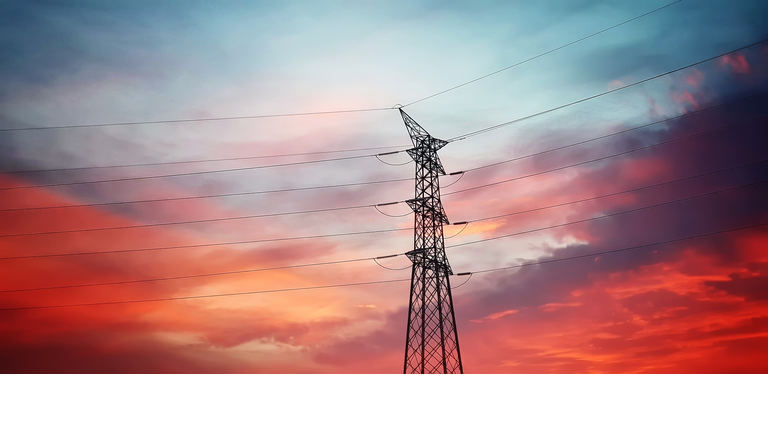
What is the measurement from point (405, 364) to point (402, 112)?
14.2m

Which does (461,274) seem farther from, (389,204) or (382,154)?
(382,154)

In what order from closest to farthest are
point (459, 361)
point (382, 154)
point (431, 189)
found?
point (459, 361) < point (431, 189) < point (382, 154)

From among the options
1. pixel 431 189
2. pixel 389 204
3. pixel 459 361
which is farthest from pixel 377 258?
pixel 459 361

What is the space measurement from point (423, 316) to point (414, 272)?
7.80ft

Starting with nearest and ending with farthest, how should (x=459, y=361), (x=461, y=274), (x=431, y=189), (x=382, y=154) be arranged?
1. (x=459, y=361)
2. (x=431, y=189)
3. (x=461, y=274)
4. (x=382, y=154)

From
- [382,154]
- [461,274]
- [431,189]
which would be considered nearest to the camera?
[431,189]

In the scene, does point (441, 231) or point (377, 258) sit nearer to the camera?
point (441, 231)

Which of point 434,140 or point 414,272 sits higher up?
point 434,140

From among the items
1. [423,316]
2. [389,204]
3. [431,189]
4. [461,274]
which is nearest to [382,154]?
[389,204]

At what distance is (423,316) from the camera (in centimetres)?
3128

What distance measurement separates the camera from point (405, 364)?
30875 millimetres

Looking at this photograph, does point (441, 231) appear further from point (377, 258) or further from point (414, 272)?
point (377, 258)

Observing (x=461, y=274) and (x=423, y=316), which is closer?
(x=423, y=316)

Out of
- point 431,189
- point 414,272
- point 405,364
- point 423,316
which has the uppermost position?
point 431,189
